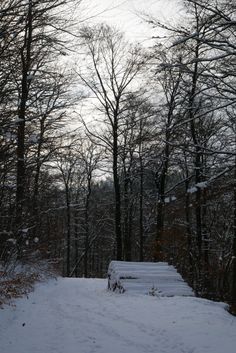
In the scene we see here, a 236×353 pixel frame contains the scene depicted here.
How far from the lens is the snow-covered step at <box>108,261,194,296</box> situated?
11250mm

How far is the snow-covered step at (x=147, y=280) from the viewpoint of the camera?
11250 millimetres

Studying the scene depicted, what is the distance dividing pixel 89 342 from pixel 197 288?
1041cm

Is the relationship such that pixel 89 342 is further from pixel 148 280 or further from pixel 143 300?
pixel 148 280

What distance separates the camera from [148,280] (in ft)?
39.3

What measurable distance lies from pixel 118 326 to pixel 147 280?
4783 mm

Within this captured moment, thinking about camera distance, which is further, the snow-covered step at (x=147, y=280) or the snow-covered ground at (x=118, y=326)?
the snow-covered step at (x=147, y=280)

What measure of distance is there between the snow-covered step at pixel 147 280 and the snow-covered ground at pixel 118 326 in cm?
116

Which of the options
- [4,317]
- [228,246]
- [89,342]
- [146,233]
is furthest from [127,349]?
[146,233]

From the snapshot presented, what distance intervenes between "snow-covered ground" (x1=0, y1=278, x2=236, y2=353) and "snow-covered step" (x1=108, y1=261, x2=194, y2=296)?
1159 millimetres

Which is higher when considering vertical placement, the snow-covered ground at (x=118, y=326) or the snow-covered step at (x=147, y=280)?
the snow-covered step at (x=147, y=280)

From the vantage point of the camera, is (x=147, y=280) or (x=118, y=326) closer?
(x=118, y=326)

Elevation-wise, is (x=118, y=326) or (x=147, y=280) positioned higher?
(x=147, y=280)

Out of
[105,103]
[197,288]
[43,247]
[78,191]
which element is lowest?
[197,288]

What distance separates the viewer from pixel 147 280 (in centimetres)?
1198
